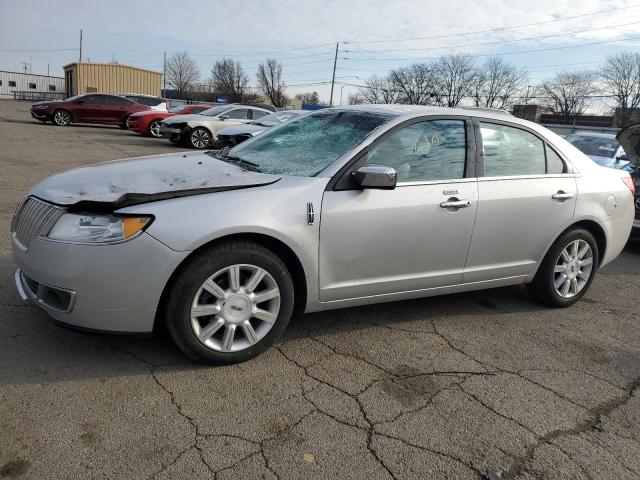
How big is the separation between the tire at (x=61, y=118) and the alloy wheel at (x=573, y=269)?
21663mm

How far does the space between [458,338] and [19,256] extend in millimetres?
2926

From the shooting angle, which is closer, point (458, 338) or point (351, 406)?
point (351, 406)

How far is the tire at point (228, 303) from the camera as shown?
2.87 m

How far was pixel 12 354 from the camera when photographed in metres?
2.99

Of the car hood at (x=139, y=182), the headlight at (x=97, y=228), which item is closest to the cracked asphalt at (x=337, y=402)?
the headlight at (x=97, y=228)

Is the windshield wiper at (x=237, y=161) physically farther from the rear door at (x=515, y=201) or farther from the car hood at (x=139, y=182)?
the rear door at (x=515, y=201)

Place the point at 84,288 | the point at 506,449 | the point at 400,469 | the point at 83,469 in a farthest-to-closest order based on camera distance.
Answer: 1. the point at 84,288
2. the point at 506,449
3. the point at 400,469
4. the point at 83,469

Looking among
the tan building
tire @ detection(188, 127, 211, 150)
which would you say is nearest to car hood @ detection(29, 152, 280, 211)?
tire @ detection(188, 127, 211, 150)

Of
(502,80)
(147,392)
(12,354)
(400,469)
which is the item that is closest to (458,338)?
(400,469)

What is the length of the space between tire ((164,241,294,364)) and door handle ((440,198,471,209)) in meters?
1.25

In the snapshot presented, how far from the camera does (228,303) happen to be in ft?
9.82

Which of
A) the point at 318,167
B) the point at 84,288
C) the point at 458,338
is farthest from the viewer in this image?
the point at 458,338

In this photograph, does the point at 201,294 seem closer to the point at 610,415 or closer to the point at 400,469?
the point at 400,469

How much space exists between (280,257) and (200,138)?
13.3 metres
